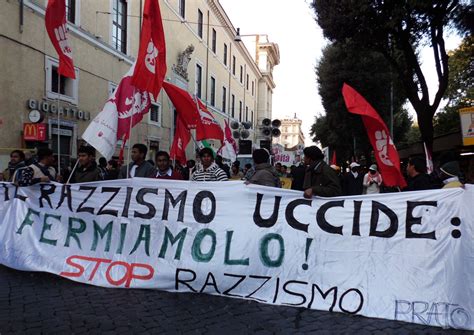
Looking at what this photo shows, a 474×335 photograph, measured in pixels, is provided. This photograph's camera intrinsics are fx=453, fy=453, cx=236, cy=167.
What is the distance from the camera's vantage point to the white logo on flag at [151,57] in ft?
20.9

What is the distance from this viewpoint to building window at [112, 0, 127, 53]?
18.3 meters

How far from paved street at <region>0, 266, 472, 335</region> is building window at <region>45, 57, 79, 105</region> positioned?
9.30 m

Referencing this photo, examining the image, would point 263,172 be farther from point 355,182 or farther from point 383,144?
point 355,182

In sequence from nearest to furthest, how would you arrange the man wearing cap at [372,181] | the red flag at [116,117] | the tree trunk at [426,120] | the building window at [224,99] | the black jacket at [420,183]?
1. the black jacket at [420,183]
2. the red flag at [116,117]
3. the man wearing cap at [372,181]
4. the tree trunk at [426,120]
5. the building window at [224,99]

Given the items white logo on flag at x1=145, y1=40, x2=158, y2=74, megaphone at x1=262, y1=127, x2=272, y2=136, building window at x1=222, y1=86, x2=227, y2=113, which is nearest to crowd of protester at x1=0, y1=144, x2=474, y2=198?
white logo on flag at x1=145, y1=40, x2=158, y2=74

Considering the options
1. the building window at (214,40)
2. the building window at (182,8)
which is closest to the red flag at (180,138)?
the building window at (182,8)

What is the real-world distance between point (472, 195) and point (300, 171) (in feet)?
15.2

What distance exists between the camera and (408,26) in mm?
12078

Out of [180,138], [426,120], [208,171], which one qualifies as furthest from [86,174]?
[426,120]

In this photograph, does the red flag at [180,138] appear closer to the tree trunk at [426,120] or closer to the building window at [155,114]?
the tree trunk at [426,120]

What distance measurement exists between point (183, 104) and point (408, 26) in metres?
6.92

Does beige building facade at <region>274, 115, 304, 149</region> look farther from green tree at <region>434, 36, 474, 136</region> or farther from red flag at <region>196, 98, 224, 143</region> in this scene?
red flag at <region>196, 98, 224, 143</region>

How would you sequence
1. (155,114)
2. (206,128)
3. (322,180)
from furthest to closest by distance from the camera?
(155,114), (206,128), (322,180)

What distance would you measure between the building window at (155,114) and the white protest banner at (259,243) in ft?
54.8
